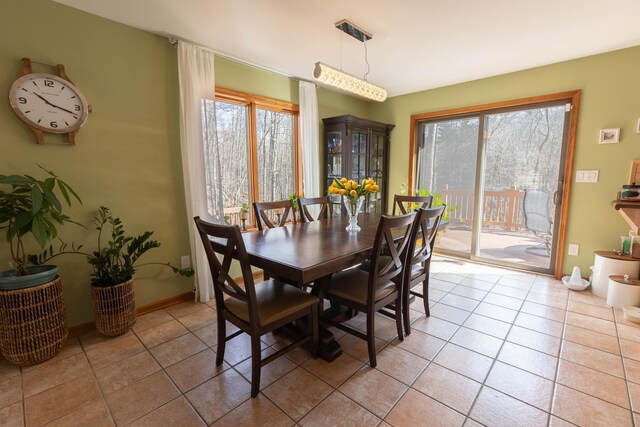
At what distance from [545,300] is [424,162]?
2361mm

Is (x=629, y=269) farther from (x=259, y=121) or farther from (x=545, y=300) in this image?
(x=259, y=121)

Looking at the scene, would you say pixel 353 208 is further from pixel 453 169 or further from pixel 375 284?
pixel 453 169

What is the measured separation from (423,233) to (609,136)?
2472 millimetres

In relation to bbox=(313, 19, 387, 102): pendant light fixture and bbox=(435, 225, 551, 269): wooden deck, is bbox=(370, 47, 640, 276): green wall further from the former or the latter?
bbox=(313, 19, 387, 102): pendant light fixture

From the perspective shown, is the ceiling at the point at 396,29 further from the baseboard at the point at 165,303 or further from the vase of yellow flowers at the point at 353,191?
the baseboard at the point at 165,303

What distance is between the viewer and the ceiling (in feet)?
6.61

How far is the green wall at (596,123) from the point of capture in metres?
2.78

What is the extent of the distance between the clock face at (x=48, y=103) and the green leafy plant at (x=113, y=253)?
65 cm

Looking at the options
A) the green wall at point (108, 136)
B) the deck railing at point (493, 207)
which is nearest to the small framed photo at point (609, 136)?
the deck railing at point (493, 207)

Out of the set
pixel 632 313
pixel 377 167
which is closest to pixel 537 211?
pixel 632 313

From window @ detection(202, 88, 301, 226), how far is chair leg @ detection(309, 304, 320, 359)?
159 centimetres

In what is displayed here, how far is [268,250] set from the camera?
172 centimetres

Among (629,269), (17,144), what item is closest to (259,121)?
(17,144)

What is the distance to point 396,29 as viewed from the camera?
7.65 ft
